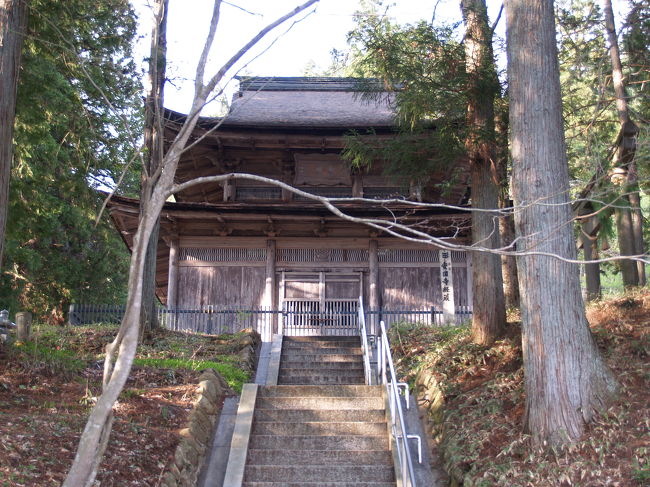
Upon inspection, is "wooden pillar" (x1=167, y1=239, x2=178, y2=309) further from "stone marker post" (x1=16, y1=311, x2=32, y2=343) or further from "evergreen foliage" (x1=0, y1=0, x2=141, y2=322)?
"stone marker post" (x1=16, y1=311, x2=32, y2=343)

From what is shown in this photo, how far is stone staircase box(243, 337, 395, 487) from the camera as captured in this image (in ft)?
24.6

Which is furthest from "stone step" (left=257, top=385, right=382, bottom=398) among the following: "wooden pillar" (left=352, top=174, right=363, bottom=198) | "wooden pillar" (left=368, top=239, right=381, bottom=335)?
"wooden pillar" (left=352, top=174, right=363, bottom=198)

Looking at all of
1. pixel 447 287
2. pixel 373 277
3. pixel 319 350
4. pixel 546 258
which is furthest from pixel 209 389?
pixel 447 287

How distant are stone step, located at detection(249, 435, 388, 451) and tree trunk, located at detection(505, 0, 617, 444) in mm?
2039

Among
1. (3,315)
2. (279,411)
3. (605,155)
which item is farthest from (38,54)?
(605,155)

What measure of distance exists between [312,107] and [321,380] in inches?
420

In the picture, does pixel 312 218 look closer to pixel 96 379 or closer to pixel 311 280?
pixel 311 280

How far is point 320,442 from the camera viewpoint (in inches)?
321

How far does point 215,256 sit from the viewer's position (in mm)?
16922

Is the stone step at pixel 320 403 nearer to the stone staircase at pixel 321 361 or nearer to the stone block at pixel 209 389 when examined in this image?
the stone block at pixel 209 389

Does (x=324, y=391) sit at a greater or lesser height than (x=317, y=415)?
greater

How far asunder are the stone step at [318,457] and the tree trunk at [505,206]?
4.18m

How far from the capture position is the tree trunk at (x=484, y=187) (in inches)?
400

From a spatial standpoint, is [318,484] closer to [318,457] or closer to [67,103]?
[318,457]
